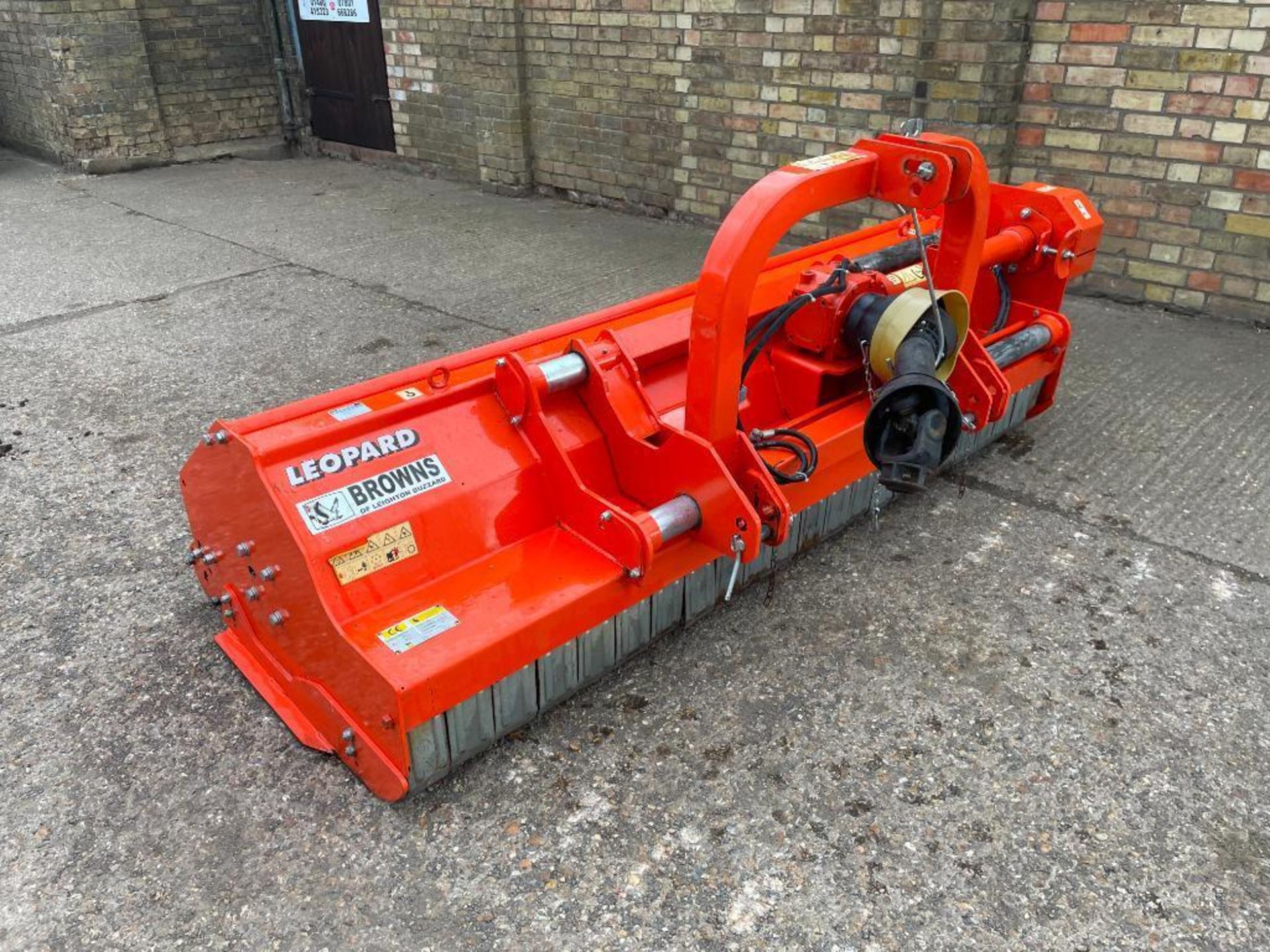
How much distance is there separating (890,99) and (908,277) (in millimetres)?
2902

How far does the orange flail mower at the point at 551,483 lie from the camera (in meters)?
2.10

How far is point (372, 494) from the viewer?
2223 mm

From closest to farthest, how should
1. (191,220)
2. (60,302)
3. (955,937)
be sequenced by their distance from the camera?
(955,937) < (60,302) < (191,220)

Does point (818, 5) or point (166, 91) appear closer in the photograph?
point (818, 5)

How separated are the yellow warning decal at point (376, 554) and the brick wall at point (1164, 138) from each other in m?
4.18

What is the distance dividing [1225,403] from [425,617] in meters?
3.35

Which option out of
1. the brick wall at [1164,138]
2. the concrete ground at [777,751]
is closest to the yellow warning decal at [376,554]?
the concrete ground at [777,751]

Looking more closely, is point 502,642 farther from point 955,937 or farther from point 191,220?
point 191,220

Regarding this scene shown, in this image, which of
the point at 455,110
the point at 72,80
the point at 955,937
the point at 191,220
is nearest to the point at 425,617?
the point at 955,937

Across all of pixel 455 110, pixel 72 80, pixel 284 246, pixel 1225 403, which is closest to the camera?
pixel 1225 403

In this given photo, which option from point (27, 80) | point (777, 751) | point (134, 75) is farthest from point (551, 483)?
point (27, 80)

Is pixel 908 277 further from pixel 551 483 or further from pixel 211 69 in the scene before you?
pixel 211 69

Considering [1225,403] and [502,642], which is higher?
[502,642]

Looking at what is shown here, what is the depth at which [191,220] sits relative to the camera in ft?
23.1
